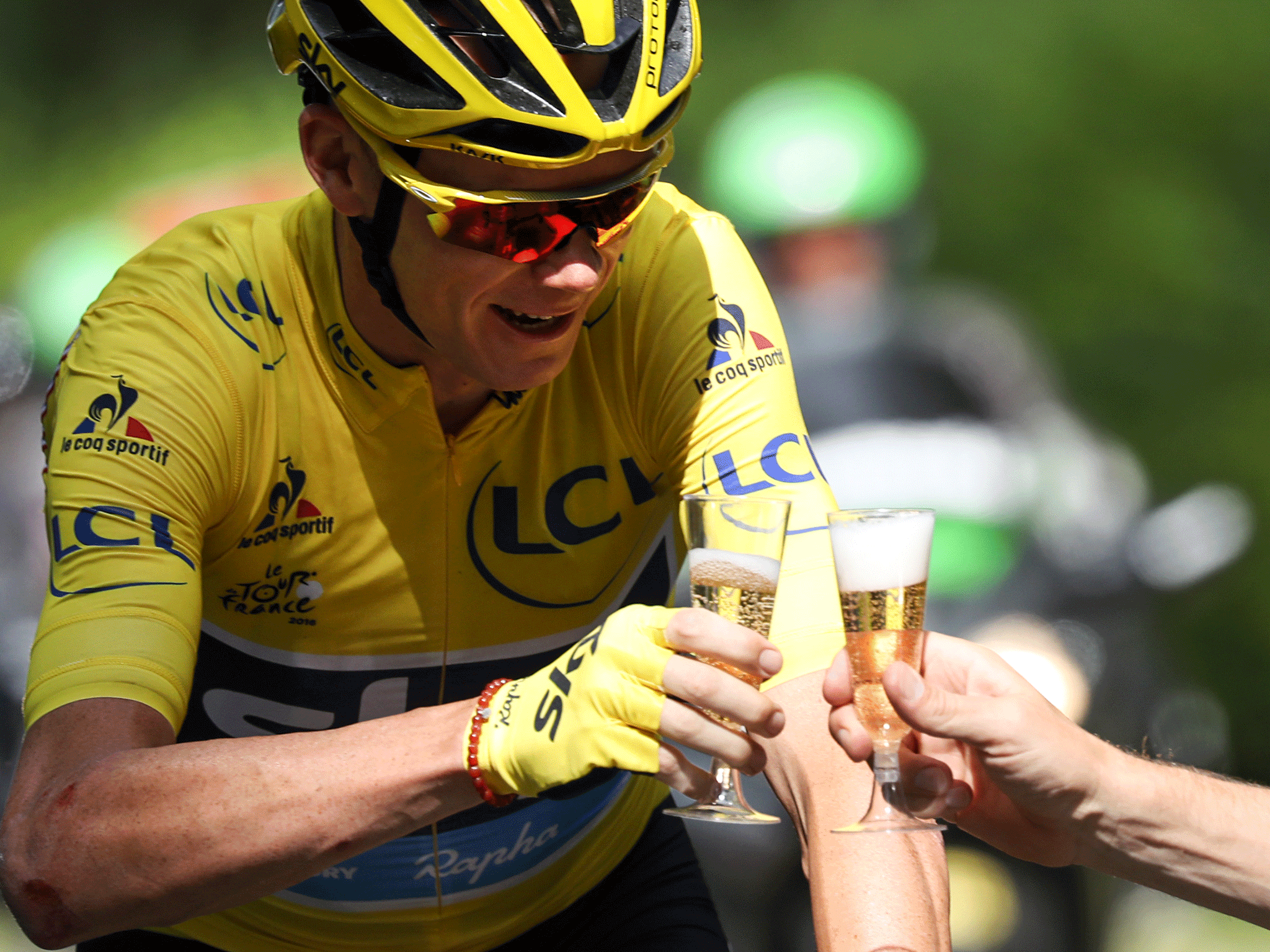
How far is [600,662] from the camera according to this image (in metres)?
1.83

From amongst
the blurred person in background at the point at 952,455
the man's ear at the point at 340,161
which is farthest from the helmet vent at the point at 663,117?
the blurred person in background at the point at 952,455

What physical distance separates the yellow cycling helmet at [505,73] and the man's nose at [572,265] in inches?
5.5

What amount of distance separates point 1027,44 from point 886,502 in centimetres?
654

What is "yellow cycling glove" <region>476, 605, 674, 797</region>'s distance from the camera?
70.7 inches

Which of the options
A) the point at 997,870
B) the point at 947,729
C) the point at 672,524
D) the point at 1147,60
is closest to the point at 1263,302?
the point at 1147,60

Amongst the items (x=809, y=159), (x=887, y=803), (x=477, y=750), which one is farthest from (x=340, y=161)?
(x=809, y=159)

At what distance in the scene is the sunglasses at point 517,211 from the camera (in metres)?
2.17

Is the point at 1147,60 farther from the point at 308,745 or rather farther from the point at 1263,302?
the point at 308,745

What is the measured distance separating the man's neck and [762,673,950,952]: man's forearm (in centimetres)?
78

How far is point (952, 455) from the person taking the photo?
22.8 feet

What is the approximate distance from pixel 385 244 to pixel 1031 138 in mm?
9854

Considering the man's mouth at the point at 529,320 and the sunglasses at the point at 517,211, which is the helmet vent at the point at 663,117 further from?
the man's mouth at the point at 529,320

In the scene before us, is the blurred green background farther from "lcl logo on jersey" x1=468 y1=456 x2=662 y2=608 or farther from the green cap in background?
"lcl logo on jersey" x1=468 y1=456 x2=662 y2=608

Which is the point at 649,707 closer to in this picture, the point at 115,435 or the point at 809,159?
the point at 115,435
